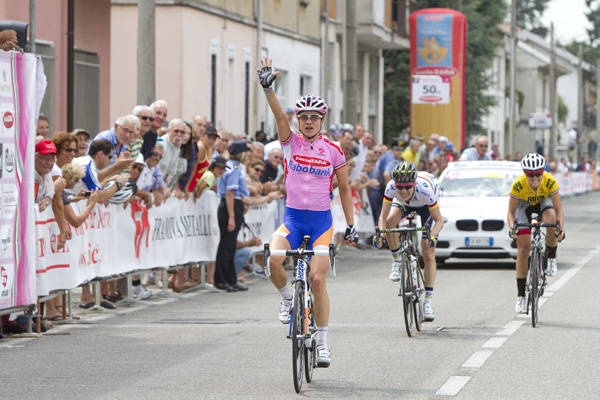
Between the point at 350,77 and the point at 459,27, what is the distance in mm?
16033

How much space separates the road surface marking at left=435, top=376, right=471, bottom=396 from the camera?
9719mm

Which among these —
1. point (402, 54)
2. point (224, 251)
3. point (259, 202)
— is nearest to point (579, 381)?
point (224, 251)

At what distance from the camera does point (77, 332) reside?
13.5 metres

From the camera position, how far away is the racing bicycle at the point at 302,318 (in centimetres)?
984

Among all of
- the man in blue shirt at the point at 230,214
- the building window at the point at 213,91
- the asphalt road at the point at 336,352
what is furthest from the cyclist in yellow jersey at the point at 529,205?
the building window at the point at 213,91

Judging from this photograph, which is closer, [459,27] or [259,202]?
[259,202]

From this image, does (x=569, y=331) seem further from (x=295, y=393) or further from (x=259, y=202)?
(x=259, y=202)

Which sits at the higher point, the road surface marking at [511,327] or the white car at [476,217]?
the white car at [476,217]

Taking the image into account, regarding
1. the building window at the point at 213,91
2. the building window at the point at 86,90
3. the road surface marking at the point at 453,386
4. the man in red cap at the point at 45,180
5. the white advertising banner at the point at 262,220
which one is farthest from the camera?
the building window at the point at 213,91

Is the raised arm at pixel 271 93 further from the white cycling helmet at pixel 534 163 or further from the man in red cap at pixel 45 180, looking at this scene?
the white cycling helmet at pixel 534 163

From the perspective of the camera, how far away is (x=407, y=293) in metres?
13.3

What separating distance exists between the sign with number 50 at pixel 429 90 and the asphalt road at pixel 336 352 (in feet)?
93.3

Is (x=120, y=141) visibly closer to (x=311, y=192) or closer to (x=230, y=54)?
(x=311, y=192)

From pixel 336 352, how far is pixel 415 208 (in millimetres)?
2929
